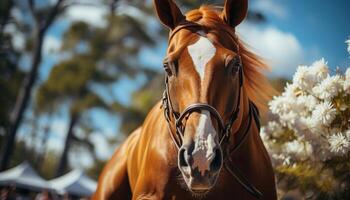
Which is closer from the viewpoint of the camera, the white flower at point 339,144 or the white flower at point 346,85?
the white flower at point 339,144

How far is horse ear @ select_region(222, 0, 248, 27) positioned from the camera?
294 cm

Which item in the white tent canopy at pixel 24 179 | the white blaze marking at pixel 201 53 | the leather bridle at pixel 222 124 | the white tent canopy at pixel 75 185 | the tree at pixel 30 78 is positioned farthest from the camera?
the white tent canopy at pixel 75 185

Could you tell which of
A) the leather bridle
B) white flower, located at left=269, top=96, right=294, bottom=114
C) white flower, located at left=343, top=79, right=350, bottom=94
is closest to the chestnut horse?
the leather bridle

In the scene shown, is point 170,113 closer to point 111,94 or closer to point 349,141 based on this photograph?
point 349,141

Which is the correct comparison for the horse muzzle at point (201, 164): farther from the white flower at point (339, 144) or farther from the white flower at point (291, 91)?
the white flower at point (291, 91)

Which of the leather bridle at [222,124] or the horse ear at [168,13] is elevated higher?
the horse ear at [168,13]

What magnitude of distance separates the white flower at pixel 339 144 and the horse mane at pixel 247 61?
0.72 metres

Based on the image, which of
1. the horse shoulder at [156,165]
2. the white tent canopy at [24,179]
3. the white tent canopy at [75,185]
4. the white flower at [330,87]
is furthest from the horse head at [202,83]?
the white tent canopy at [75,185]

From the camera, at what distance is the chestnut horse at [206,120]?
2.32 metres

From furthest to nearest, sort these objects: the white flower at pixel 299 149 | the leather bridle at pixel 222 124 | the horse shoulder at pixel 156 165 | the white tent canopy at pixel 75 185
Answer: the white tent canopy at pixel 75 185, the white flower at pixel 299 149, the horse shoulder at pixel 156 165, the leather bridle at pixel 222 124

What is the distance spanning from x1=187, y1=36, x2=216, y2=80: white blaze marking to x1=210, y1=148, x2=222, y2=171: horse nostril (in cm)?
46

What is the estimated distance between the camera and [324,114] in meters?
4.16

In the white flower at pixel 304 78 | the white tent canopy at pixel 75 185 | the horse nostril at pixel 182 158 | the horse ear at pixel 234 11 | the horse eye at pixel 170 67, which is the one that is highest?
A: the horse ear at pixel 234 11

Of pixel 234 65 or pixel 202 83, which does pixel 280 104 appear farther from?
pixel 202 83
